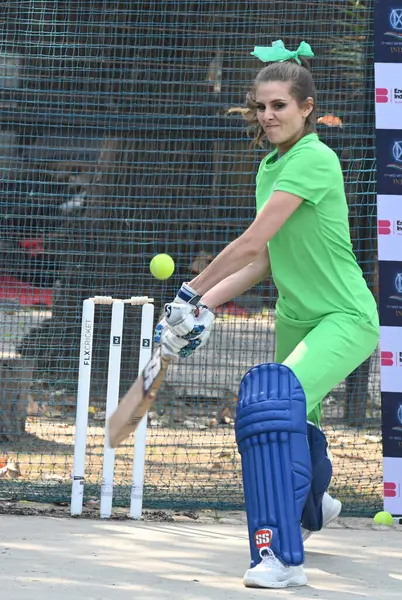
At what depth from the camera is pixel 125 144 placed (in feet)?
24.1

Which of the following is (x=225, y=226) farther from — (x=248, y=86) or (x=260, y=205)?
(x=260, y=205)

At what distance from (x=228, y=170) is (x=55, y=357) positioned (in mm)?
1728

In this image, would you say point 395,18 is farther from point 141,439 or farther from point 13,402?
point 13,402

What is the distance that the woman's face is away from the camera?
12.9ft

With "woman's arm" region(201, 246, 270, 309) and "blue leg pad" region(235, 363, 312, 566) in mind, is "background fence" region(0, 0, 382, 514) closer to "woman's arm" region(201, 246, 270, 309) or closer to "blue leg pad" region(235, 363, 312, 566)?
"woman's arm" region(201, 246, 270, 309)

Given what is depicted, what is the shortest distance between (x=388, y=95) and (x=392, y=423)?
1616mm

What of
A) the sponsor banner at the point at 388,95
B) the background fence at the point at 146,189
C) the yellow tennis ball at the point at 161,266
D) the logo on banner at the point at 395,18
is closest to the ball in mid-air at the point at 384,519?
the background fence at the point at 146,189

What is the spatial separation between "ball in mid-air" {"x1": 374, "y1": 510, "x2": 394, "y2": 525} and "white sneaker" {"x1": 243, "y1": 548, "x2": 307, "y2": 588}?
1.60 m

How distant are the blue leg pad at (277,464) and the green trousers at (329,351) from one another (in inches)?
3.3

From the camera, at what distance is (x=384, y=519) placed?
5.34 meters

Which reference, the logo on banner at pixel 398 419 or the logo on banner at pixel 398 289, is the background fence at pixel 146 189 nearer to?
the logo on banner at pixel 398 419

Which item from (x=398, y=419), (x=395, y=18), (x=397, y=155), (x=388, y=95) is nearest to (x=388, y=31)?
(x=395, y=18)

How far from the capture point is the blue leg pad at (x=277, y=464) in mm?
3768

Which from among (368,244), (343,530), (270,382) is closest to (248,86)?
(368,244)
